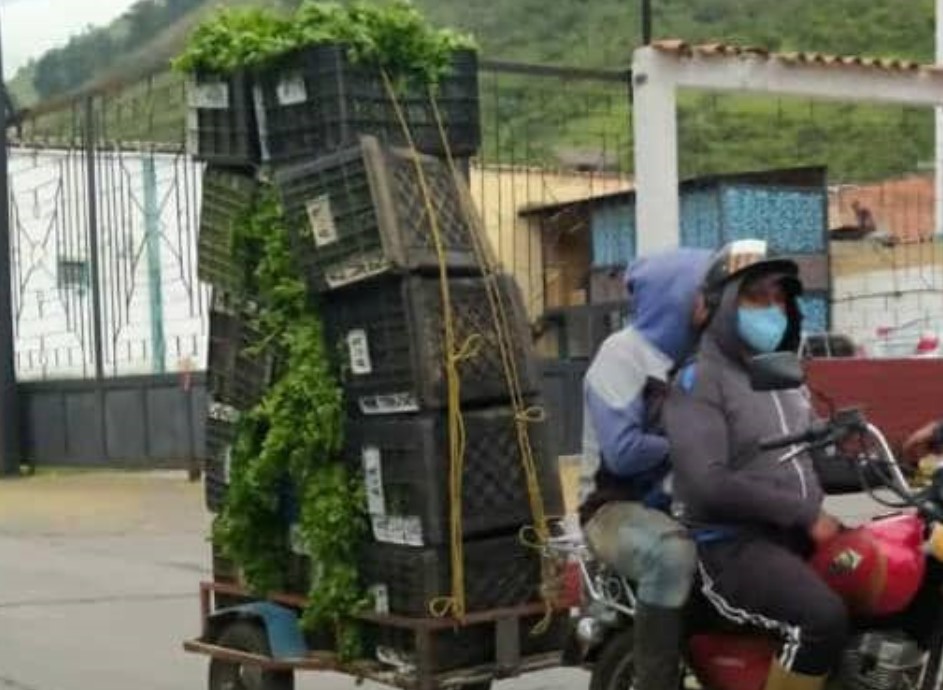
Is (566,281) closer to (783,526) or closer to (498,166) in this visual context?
(498,166)

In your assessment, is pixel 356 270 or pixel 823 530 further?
pixel 356 270

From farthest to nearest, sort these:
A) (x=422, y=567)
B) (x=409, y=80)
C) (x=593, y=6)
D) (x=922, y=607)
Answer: (x=593, y=6)
(x=409, y=80)
(x=422, y=567)
(x=922, y=607)

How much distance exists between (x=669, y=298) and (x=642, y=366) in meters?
0.23

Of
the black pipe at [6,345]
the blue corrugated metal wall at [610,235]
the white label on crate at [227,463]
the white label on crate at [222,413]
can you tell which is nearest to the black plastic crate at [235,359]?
the white label on crate at [222,413]

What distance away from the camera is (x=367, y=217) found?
251 inches

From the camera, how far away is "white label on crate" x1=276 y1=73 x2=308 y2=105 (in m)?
6.67

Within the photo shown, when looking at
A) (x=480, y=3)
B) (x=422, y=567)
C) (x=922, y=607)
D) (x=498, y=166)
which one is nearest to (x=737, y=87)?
(x=422, y=567)

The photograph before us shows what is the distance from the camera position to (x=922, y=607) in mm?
5016

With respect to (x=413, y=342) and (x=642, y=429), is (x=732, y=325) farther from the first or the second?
(x=413, y=342)

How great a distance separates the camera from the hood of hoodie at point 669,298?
219 inches

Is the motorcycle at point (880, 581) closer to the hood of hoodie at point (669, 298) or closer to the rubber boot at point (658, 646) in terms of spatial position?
the rubber boot at point (658, 646)

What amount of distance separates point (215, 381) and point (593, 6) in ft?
155

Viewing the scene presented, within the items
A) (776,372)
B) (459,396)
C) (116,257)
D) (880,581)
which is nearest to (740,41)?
(116,257)

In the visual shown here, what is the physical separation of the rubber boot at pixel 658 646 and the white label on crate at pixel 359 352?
61.9 inches
